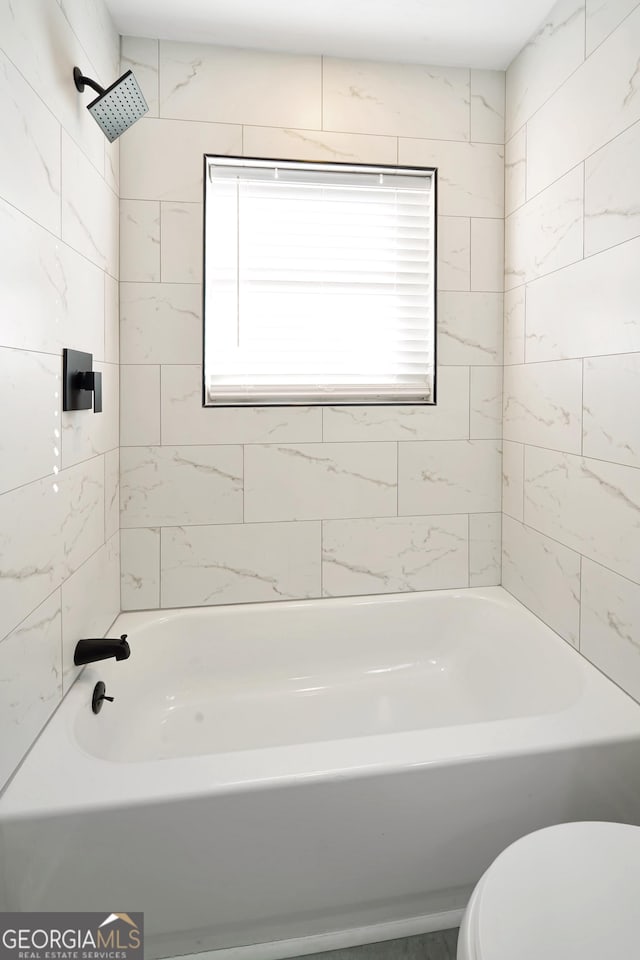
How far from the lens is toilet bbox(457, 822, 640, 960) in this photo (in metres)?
0.85

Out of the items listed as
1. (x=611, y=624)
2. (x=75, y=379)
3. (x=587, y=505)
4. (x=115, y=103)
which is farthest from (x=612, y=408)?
(x=115, y=103)

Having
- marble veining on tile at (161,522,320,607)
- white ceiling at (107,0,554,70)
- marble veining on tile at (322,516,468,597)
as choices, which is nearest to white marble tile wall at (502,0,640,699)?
white ceiling at (107,0,554,70)

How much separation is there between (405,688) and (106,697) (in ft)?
3.62

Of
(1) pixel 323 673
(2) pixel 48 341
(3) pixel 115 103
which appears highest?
(3) pixel 115 103

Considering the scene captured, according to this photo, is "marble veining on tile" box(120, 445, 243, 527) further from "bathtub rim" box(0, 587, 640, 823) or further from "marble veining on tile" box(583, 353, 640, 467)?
"marble veining on tile" box(583, 353, 640, 467)

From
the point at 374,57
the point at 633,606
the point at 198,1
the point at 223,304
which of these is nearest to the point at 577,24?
the point at 374,57

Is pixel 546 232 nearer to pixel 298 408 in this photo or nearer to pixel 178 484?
pixel 298 408

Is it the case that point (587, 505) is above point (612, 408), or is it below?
below

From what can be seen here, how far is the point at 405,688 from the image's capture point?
7.00 feet

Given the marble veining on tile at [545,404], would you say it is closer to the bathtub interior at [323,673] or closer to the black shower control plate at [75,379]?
the bathtub interior at [323,673]

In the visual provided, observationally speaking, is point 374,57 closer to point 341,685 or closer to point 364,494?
point 364,494

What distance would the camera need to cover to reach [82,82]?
1516mm

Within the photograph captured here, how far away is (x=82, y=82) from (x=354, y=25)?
3.30ft

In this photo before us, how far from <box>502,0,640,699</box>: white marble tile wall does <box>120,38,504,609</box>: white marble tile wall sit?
0.16m
